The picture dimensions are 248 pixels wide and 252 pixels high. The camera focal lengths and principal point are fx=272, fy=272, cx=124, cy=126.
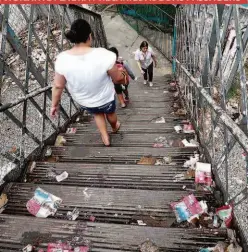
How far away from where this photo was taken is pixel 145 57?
5.56 meters

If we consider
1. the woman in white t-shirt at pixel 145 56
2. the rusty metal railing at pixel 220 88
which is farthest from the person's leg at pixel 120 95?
the rusty metal railing at pixel 220 88

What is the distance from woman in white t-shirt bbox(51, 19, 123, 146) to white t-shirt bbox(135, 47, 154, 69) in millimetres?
2770

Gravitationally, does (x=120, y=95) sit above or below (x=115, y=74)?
below

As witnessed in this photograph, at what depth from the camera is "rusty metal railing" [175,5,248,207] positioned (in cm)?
213

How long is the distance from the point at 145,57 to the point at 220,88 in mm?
3167

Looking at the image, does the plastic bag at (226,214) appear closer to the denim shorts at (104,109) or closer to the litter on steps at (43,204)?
the litter on steps at (43,204)

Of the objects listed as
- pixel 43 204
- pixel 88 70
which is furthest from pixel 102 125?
pixel 43 204

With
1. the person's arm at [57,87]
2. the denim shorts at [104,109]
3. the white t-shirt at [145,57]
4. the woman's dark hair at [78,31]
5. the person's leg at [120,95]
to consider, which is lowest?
the person's leg at [120,95]

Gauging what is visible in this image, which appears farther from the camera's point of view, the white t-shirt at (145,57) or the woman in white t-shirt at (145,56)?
the white t-shirt at (145,57)

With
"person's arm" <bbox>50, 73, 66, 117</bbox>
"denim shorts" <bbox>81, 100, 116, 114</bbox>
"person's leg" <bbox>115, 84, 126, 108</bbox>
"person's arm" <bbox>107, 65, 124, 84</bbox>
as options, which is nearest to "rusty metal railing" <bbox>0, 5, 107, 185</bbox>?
"person's arm" <bbox>50, 73, 66, 117</bbox>

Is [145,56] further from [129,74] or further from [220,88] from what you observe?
[220,88]

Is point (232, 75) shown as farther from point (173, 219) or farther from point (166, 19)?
point (166, 19)

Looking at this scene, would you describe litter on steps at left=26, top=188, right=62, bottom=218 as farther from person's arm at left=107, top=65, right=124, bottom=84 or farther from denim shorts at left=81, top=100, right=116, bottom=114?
person's arm at left=107, top=65, right=124, bottom=84

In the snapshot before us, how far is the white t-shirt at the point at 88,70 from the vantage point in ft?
7.93
